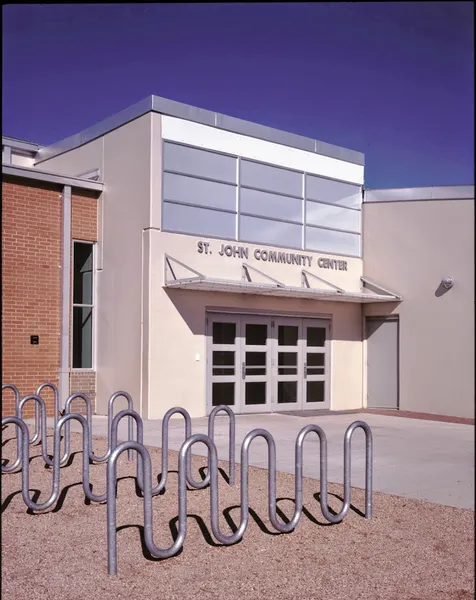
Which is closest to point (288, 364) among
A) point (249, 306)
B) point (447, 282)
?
point (249, 306)

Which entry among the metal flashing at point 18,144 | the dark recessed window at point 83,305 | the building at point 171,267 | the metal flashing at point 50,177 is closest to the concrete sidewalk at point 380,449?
the building at point 171,267

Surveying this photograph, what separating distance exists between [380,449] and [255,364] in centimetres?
762

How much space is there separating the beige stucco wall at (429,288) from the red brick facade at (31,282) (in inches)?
442

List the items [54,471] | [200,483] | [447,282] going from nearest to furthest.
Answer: [447,282] → [54,471] → [200,483]

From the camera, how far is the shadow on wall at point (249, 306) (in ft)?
43.9

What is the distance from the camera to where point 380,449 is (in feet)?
23.5

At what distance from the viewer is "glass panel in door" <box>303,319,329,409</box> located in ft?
50.7

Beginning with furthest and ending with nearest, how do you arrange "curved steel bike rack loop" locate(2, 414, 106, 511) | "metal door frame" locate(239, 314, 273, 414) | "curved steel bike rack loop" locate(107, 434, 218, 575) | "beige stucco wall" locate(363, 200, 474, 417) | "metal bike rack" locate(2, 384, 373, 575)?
1. "metal door frame" locate(239, 314, 273, 414)
2. "curved steel bike rack loop" locate(2, 414, 106, 511)
3. "metal bike rack" locate(2, 384, 373, 575)
4. "curved steel bike rack loop" locate(107, 434, 218, 575)
5. "beige stucco wall" locate(363, 200, 474, 417)

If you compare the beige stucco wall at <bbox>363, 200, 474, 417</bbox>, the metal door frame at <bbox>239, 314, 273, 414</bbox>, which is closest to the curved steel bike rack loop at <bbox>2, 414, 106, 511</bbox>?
the beige stucco wall at <bbox>363, 200, 474, 417</bbox>

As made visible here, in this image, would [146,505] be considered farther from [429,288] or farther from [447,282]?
[447,282]

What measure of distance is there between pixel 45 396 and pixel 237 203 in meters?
5.38

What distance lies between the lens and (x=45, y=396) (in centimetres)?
1329

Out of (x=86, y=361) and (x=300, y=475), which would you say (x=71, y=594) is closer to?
(x=300, y=475)

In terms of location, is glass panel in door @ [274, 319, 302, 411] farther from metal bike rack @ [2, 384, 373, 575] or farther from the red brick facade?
metal bike rack @ [2, 384, 373, 575]
